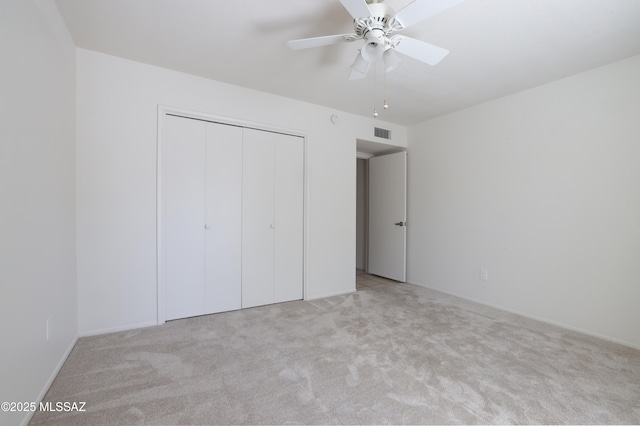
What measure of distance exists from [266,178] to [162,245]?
4.24ft

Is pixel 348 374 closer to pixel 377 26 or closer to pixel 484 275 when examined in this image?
pixel 377 26

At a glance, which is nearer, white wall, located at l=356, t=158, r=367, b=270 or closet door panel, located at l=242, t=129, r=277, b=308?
closet door panel, located at l=242, t=129, r=277, b=308

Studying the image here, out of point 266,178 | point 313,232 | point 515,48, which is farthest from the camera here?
point 313,232

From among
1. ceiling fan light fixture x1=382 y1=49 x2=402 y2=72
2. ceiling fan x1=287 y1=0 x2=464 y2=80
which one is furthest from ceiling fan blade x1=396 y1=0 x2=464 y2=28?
ceiling fan light fixture x1=382 y1=49 x2=402 y2=72

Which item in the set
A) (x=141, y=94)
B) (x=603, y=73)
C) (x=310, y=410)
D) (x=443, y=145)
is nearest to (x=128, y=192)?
(x=141, y=94)

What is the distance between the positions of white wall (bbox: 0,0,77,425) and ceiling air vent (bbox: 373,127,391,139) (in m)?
3.38

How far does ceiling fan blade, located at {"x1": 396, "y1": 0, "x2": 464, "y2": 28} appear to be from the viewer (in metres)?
1.36

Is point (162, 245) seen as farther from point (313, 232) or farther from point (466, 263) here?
point (466, 263)

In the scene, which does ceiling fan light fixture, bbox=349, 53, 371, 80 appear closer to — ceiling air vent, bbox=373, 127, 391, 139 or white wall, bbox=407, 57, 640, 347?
ceiling air vent, bbox=373, 127, 391, 139

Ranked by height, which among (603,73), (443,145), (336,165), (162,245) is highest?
(603,73)

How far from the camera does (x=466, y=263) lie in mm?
3572

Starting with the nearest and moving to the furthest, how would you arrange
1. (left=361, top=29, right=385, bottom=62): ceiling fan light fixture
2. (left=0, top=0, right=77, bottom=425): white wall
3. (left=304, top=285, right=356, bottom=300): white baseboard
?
(left=0, top=0, right=77, bottom=425): white wall < (left=361, top=29, right=385, bottom=62): ceiling fan light fixture < (left=304, top=285, right=356, bottom=300): white baseboard

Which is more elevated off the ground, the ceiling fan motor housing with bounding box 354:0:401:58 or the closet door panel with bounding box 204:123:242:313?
the ceiling fan motor housing with bounding box 354:0:401:58

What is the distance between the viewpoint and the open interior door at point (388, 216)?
426 centimetres
